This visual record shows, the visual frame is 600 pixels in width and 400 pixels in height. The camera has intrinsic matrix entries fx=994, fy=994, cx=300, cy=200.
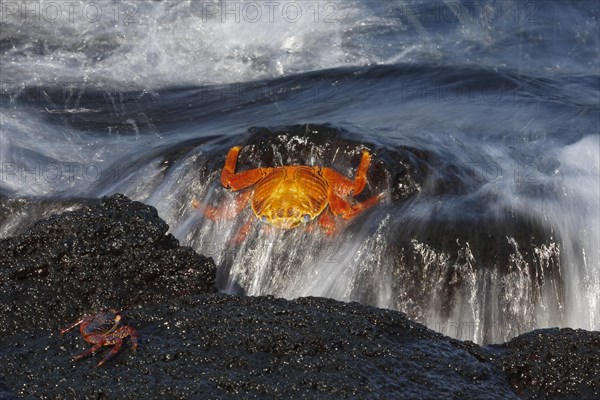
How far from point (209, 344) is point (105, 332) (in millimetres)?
456

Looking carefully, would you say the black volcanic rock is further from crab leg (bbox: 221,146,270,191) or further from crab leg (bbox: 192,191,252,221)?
crab leg (bbox: 221,146,270,191)

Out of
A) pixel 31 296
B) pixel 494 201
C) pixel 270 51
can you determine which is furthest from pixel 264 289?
pixel 270 51

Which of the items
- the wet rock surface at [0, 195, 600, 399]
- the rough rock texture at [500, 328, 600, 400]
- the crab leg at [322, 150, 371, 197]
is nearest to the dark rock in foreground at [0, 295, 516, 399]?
the wet rock surface at [0, 195, 600, 399]

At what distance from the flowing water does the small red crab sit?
2.62 meters

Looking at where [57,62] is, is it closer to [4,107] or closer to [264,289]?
[4,107]

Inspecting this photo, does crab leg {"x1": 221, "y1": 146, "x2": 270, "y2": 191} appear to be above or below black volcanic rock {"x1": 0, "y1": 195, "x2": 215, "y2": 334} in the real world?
below

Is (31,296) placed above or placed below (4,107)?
above

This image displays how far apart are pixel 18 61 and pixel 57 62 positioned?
47 cm

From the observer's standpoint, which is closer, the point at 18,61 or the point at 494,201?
the point at 494,201

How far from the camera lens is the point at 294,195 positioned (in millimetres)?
7641

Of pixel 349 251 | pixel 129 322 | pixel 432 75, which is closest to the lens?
pixel 129 322

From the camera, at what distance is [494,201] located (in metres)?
7.55

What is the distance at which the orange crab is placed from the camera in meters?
7.50

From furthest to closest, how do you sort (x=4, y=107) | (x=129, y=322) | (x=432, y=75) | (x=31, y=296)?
(x=432, y=75) < (x=4, y=107) < (x=31, y=296) < (x=129, y=322)
